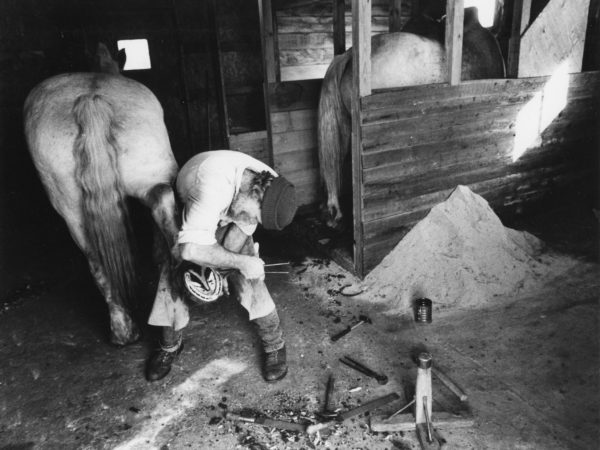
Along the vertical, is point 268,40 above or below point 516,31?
above

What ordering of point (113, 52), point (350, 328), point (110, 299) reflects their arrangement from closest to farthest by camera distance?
point (110, 299), point (350, 328), point (113, 52)

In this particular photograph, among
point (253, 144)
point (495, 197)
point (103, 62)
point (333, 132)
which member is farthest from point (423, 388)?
point (253, 144)

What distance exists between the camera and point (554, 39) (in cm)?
473

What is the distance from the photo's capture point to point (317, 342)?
3303mm

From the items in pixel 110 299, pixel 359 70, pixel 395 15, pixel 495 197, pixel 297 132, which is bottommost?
pixel 110 299

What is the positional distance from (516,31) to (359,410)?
4.07 m

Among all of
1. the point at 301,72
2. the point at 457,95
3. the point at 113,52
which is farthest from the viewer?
the point at 301,72

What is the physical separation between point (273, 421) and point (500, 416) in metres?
1.29

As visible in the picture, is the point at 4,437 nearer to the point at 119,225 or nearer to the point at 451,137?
the point at 119,225

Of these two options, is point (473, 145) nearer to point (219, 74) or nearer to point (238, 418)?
point (219, 74)

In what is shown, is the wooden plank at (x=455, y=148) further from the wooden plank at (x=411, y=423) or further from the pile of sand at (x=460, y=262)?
the wooden plank at (x=411, y=423)

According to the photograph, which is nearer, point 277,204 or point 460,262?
→ point 277,204

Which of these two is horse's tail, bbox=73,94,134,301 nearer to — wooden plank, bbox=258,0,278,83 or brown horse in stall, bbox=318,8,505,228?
brown horse in stall, bbox=318,8,505,228

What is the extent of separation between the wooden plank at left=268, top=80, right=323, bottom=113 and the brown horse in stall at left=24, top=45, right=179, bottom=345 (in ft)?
7.36
